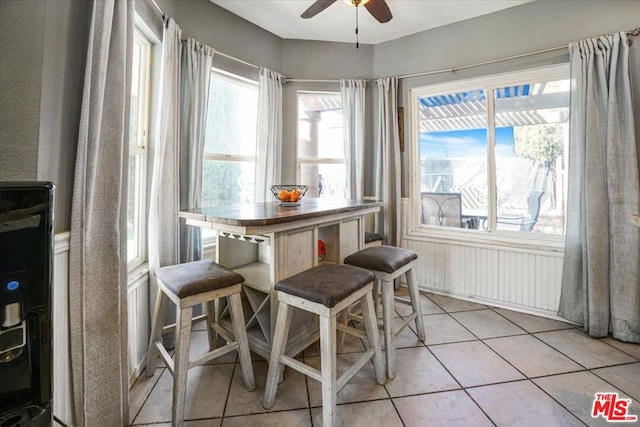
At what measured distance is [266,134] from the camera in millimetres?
2945

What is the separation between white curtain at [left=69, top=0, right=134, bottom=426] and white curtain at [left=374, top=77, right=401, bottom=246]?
7.91 ft

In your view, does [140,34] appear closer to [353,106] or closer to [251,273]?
[251,273]

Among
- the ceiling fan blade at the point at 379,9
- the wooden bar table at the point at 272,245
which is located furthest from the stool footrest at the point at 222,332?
the ceiling fan blade at the point at 379,9

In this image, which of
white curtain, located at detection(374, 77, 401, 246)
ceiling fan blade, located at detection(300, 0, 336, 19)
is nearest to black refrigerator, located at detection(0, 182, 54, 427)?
ceiling fan blade, located at detection(300, 0, 336, 19)

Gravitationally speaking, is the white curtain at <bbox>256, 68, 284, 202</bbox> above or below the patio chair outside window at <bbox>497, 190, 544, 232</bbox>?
above

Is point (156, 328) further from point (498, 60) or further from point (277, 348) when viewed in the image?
point (498, 60)

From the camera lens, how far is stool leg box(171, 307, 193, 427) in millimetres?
1313

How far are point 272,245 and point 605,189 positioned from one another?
2.54 m

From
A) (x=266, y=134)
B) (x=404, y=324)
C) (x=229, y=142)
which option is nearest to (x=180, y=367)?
(x=404, y=324)

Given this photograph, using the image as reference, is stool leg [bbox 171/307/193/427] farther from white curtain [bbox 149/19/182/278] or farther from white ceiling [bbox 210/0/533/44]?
white ceiling [bbox 210/0/533/44]

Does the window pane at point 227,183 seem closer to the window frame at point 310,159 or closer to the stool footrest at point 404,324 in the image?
the window frame at point 310,159

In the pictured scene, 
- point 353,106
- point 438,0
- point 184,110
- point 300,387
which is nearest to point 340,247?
point 300,387

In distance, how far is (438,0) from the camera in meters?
2.56

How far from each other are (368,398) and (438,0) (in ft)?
10.4
